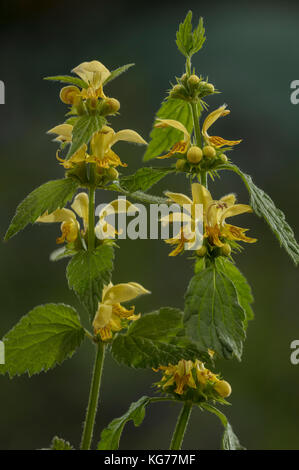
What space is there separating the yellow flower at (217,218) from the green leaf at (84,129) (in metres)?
0.12

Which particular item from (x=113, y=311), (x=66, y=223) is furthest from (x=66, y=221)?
(x=113, y=311)

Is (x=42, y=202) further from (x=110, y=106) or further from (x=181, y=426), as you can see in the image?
(x=181, y=426)

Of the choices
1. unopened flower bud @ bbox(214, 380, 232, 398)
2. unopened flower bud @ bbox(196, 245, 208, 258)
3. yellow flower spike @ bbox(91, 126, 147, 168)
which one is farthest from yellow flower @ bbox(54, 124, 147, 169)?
unopened flower bud @ bbox(214, 380, 232, 398)

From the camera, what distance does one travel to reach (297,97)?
6.73 feet

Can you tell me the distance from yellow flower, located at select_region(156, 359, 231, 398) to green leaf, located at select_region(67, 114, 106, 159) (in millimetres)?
243

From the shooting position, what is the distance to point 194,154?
1.96 ft

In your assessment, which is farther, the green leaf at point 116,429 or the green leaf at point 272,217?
the green leaf at point 116,429

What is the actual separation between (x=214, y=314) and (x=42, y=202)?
0.20m

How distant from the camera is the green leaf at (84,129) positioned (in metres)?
0.54

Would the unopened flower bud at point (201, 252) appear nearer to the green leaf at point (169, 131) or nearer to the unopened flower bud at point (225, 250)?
the unopened flower bud at point (225, 250)

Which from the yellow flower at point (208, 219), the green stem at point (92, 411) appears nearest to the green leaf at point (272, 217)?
the yellow flower at point (208, 219)

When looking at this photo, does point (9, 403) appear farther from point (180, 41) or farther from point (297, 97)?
point (180, 41)
